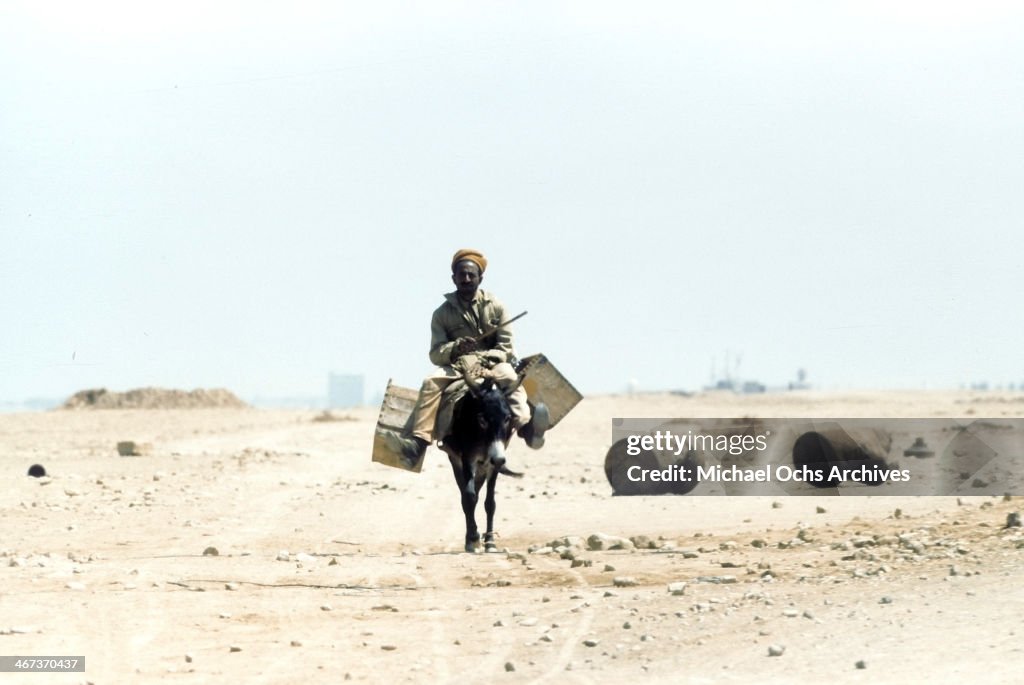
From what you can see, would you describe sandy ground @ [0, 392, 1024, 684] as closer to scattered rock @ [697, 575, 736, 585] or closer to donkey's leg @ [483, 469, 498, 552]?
scattered rock @ [697, 575, 736, 585]

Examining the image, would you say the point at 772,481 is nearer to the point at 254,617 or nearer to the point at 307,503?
the point at 307,503

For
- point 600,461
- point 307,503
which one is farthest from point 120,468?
point 600,461

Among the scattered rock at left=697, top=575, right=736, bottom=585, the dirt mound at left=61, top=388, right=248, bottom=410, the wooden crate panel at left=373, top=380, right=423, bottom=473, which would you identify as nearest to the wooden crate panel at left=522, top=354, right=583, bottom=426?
the wooden crate panel at left=373, top=380, right=423, bottom=473

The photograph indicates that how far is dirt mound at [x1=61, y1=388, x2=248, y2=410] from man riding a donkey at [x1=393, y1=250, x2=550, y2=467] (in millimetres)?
56353

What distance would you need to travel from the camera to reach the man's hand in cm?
1508

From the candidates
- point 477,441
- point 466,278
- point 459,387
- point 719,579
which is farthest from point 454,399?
point 719,579

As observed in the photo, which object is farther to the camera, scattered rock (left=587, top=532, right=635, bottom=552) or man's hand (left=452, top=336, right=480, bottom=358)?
man's hand (left=452, top=336, right=480, bottom=358)

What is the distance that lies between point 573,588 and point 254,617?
2.58 metres

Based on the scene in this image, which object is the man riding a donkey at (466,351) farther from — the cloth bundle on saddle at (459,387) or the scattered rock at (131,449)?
the scattered rock at (131,449)

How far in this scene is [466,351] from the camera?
49.5ft

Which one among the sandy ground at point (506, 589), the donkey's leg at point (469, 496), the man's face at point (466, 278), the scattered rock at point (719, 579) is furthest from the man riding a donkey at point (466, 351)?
the scattered rock at point (719, 579)

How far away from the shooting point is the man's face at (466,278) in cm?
1506

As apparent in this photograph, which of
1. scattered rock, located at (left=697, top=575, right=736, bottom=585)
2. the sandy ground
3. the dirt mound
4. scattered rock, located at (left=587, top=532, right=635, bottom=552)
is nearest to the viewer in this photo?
the sandy ground

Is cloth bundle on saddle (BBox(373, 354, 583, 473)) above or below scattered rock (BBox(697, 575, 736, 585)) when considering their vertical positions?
above
